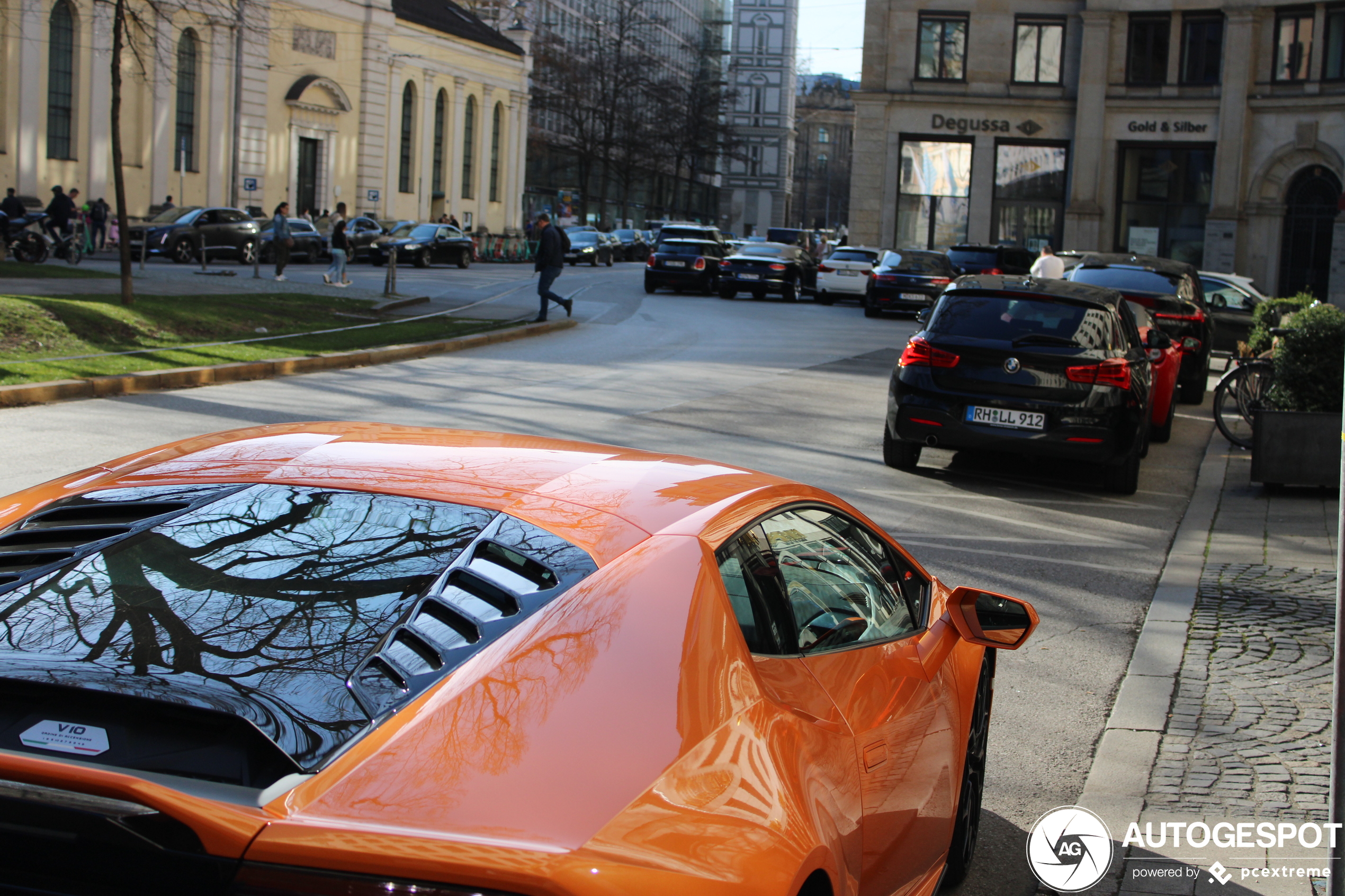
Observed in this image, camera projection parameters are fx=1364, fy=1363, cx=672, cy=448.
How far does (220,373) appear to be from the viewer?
15688mm

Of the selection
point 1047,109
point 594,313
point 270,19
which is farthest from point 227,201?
point 1047,109

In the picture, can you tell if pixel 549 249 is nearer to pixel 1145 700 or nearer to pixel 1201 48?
pixel 1145 700

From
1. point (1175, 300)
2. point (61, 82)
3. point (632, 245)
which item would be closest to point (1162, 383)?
point (1175, 300)

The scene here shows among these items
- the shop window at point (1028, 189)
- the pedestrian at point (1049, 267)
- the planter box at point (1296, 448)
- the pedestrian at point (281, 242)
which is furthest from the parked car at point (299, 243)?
the planter box at point (1296, 448)

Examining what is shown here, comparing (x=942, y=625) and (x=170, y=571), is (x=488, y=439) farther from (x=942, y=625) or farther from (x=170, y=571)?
(x=942, y=625)

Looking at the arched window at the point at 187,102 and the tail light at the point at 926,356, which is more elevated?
the arched window at the point at 187,102

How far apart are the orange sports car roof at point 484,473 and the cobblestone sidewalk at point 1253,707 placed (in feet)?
7.74

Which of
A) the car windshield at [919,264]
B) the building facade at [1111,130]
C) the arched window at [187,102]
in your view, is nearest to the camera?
the car windshield at [919,264]

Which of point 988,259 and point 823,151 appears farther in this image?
point 823,151

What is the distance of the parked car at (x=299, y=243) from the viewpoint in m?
40.6

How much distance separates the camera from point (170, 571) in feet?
8.41

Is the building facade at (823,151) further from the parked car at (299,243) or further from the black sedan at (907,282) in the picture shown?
the black sedan at (907,282)

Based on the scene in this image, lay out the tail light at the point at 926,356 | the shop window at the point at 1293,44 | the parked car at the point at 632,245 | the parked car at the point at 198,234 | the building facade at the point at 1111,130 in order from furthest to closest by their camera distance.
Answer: the parked car at the point at 632,245 → the building facade at the point at 1111,130 → the shop window at the point at 1293,44 → the parked car at the point at 198,234 → the tail light at the point at 926,356

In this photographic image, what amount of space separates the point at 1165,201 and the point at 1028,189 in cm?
471
